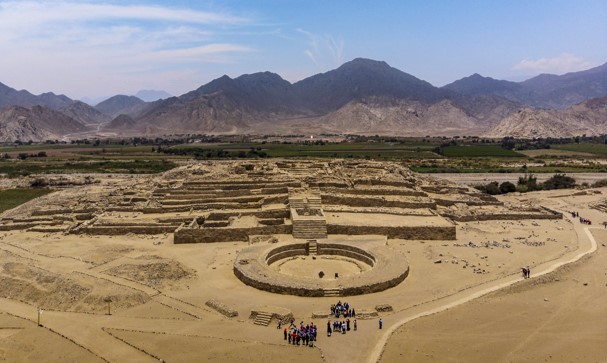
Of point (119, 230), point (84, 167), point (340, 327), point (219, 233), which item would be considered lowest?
point (340, 327)

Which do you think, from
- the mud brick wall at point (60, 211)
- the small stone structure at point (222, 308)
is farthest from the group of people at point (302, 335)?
the mud brick wall at point (60, 211)

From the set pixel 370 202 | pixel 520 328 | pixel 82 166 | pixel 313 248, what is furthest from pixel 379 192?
pixel 82 166

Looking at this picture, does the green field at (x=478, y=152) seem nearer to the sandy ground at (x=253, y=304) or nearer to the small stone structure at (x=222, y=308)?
the sandy ground at (x=253, y=304)

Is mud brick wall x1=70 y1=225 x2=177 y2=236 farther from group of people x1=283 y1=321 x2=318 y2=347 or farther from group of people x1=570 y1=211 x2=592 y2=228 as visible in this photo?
group of people x1=570 y1=211 x2=592 y2=228

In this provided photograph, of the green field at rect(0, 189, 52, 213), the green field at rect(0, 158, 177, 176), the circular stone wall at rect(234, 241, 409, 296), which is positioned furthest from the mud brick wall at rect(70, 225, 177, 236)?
the green field at rect(0, 158, 177, 176)

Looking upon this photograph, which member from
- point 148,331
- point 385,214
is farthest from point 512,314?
point 385,214

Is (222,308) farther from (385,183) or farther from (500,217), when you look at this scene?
(385,183)
